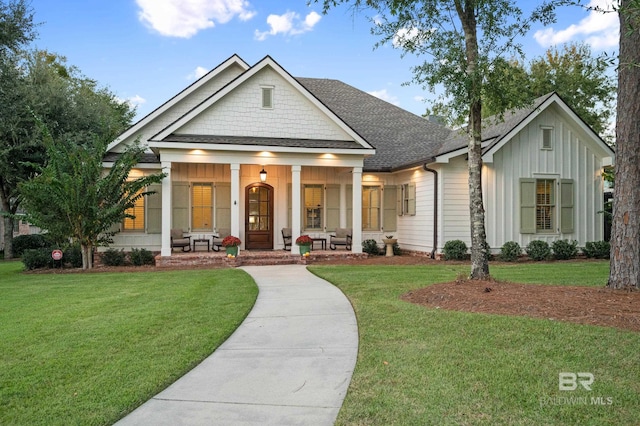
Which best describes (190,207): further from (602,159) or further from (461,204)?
(602,159)

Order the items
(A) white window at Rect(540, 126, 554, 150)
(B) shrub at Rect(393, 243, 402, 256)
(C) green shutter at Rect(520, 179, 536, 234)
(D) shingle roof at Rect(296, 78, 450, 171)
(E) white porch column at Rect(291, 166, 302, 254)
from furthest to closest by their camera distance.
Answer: (D) shingle roof at Rect(296, 78, 450, 171), (B) shrub at Rect(393, 243, 402, 256), (A) white window at Rect(540, 126, 554, 150), (C) green shutter at Rect(520, 179, 536, 234), (E) white porch column at Rect(291, 166, 302, 254)

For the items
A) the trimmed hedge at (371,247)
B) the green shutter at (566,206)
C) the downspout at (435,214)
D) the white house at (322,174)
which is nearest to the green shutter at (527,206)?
the white house at (322,174)

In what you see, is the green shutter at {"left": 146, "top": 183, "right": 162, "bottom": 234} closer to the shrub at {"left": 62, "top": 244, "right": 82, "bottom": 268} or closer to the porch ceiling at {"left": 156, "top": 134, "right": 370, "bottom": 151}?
the shrub at {"left": 62, "top": 244, "right": 82, "bottom": 268}

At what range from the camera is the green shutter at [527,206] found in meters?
14.8

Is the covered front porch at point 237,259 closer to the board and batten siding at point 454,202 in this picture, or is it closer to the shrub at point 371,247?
the shrub at point 371,247

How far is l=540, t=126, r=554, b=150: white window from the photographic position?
15065 millimetres

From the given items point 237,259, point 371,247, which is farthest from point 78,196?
point 371,247

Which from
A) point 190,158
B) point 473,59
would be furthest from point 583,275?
point 190,158

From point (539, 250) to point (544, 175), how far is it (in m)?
2.51

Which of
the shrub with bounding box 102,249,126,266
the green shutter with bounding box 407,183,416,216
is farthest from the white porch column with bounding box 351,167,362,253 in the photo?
the shrub with bounding box 102,249,126,266

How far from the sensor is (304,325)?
5.99 metres

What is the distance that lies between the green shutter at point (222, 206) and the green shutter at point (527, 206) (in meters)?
9.56

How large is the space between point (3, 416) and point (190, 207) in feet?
40.8

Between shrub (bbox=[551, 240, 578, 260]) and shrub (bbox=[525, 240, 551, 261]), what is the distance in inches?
15.0
